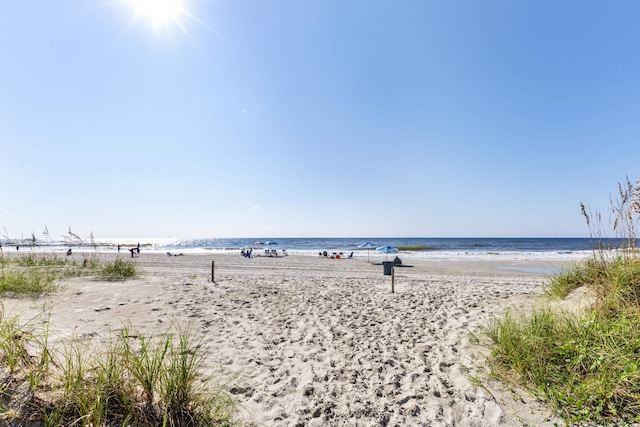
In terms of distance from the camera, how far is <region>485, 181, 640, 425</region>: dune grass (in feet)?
10.3

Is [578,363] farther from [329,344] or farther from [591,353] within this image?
[329,344]

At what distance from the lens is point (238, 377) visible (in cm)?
416

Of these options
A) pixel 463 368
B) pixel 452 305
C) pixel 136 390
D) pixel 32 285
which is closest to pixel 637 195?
pixel 463 368

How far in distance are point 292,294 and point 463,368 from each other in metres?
6.52

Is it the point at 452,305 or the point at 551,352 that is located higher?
the point at 551,352

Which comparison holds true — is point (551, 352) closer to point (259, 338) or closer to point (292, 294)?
point (259, 338)

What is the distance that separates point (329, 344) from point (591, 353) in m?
3.94

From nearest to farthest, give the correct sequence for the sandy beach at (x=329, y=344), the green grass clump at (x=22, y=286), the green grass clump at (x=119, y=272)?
the sandy beach at (x=329, y=344), the green grass clump at (x=22, y=286), the green grass clump at (x=119, y=272)

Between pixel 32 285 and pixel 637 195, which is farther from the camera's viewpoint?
pixel 32 285

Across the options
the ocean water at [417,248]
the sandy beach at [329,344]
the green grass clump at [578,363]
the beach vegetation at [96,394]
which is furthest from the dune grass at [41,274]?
the green grass clump at [578,363]

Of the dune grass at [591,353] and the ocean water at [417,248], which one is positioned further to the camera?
the ocean water at [417,248]

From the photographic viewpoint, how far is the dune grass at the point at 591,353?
315 centimetres

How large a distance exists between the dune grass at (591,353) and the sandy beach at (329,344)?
343 mm

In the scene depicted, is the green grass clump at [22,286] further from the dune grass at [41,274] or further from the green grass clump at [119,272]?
the green grass clump at [119,272]
